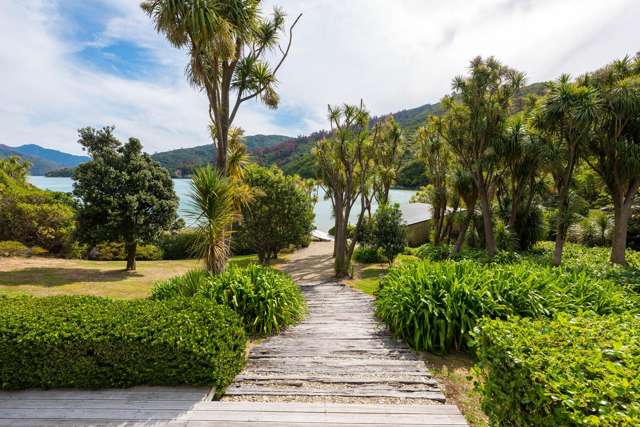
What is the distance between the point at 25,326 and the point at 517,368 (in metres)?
5.22

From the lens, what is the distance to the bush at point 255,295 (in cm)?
535

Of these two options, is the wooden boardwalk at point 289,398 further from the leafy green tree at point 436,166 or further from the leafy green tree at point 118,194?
the leafy green tree at point 436,166

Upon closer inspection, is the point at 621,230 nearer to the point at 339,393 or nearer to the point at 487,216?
the point at 487,216

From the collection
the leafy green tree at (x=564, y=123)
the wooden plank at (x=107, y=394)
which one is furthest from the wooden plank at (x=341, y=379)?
the leafy green tree at (x=564, y=123)

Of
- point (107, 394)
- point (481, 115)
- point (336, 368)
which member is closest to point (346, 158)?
point (481, 115)

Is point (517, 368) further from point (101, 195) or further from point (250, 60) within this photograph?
point (101, 195)

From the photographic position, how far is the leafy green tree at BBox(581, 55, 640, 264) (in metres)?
8.81

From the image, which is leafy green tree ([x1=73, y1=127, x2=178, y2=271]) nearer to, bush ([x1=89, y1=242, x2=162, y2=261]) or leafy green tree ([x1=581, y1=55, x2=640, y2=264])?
bush ([x1=89, y1=242, x2=162, y2=261])

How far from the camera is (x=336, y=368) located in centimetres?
397

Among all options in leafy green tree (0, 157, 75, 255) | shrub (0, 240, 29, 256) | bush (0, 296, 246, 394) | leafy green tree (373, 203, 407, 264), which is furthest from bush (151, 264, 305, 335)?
leafy green tree (0, 157, 75, 255)

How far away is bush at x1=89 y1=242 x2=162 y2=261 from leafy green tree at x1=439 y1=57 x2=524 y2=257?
60.1 ft

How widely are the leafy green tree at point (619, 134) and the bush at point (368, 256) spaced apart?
9.02m

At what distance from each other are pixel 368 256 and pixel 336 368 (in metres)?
12.0

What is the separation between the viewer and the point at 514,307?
4648 millimetres
